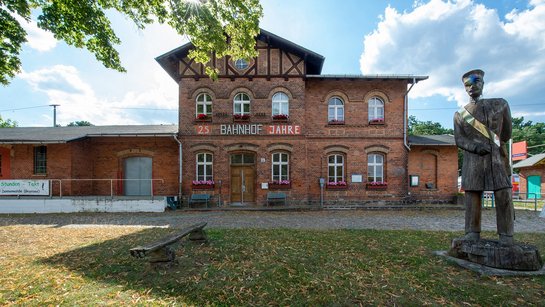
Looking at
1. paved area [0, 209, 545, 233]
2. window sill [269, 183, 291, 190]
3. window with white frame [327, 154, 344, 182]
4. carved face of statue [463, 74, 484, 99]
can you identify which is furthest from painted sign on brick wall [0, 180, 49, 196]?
carved face of statue [463, 74, 484, 99]

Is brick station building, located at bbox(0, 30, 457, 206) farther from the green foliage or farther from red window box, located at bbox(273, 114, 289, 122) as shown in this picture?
the green foliage

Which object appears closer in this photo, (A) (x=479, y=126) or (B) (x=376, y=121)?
(A) (x=479, y=126)

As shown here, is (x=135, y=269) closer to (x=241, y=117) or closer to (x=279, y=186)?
(x=279, y=186)

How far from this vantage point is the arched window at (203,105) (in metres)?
13.3

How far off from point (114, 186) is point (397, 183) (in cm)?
1574

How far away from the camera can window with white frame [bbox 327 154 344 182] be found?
1367cm

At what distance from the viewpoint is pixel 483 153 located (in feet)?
14.2

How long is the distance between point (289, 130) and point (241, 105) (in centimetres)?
284

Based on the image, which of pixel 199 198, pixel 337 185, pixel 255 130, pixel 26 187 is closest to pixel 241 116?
pixel 255 130

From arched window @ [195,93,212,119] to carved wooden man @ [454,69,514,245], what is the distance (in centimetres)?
1112

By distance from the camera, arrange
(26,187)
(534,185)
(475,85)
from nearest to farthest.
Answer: (475,85) → (26,187) → (534,185)

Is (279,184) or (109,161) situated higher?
(109,161)

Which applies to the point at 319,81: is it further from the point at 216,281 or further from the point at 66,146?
the point at 66,146

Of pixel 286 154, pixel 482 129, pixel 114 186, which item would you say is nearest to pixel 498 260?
pixel 482 129
